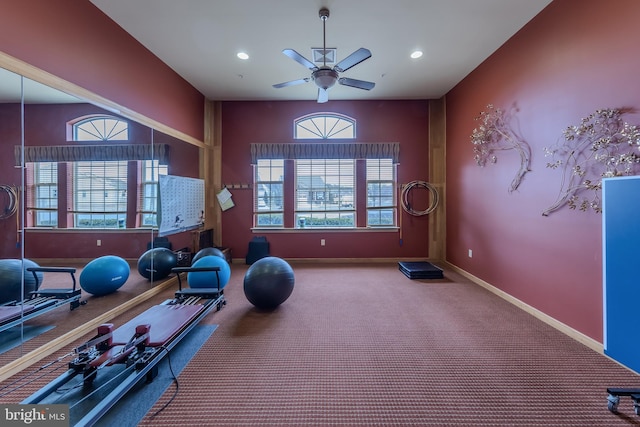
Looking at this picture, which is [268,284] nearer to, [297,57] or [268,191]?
[297,57]

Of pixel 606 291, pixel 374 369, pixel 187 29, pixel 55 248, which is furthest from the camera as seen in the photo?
pixel 187 29

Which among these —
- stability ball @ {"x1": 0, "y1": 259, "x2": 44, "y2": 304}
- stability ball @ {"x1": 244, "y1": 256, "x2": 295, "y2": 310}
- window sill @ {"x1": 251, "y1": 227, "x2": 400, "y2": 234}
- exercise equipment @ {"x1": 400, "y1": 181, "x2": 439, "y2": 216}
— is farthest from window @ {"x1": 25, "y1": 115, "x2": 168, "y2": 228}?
exercise equipment @ {"x1": 400, "y1": 181, "x2": 439, "y2": 216}

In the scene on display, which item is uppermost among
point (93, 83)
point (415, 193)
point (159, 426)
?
point (93, 83)

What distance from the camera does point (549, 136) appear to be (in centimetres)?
284

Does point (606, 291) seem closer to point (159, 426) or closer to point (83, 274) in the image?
point (159, 426)

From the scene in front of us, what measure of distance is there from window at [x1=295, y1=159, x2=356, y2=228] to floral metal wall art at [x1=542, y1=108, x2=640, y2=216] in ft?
11.1

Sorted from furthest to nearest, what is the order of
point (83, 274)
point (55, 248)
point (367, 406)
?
point (83, 274) < point (55, 248) < point (367, 406)

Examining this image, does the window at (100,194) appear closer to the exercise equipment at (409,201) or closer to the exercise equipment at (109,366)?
the exercise equipment at (109,366)

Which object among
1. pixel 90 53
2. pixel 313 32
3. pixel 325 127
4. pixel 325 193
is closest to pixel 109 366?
pixel 90 53

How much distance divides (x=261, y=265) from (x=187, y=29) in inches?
121

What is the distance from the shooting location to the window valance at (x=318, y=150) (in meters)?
5.41

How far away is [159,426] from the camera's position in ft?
5.20

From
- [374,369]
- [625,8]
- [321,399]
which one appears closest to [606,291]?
[374,369]

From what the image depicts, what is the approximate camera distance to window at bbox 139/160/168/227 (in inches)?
139
